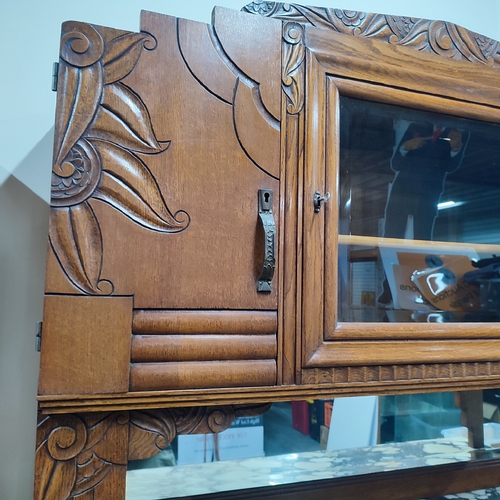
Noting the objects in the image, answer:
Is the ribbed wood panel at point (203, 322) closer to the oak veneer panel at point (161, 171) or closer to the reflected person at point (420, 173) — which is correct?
the oak veneer panel at point (161, 171)

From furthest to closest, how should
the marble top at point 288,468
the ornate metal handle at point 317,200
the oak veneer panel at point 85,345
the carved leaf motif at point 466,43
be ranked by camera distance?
the marble top at point 288,468 → the carved leaf motif at point 466,43 → the ornate metal handle at point 317,200 → the oak veneer panel at point 85,345

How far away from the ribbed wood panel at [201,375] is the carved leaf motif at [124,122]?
25 centimetres

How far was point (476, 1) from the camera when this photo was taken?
1.06 m

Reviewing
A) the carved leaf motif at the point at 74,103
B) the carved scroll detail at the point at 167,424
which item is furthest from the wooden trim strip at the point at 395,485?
the carved leaf motif at the point at 74,103

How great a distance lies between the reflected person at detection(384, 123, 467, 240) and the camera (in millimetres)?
624

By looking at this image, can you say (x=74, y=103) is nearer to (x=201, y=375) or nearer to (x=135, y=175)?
(x=135, y=175)

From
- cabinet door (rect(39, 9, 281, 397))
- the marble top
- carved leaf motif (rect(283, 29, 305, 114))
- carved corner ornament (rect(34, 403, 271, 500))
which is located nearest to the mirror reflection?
the marble top

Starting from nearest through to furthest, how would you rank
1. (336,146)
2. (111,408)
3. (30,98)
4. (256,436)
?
(111,408)
(336,146)
(30,98)
(256,436)

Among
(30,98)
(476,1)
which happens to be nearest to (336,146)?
(30,98)

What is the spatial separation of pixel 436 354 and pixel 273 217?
0.30 metres

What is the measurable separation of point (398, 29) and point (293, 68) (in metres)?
0.19

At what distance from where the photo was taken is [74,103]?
46 cm

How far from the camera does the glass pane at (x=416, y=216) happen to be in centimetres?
57

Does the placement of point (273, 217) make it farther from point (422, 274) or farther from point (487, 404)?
point (487, 404)
